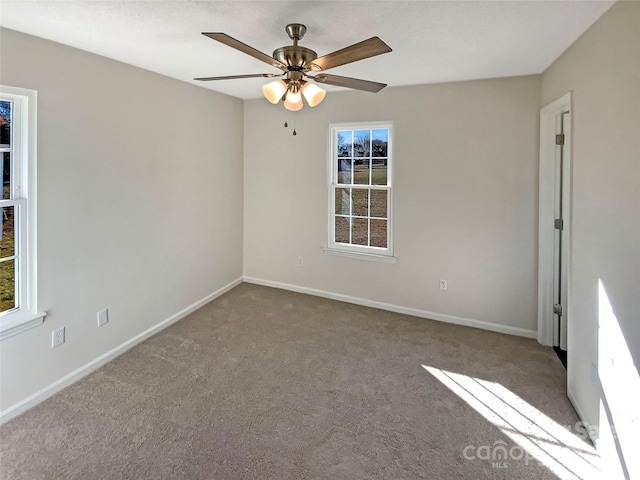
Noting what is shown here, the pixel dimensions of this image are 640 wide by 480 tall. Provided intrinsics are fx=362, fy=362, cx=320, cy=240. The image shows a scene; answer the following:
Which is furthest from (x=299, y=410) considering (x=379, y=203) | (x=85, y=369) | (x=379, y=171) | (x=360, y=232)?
(x=379, y=171)

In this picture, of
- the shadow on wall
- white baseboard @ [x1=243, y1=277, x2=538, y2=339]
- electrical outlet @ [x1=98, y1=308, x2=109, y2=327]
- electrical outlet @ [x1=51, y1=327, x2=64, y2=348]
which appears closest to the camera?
the shadow on wall

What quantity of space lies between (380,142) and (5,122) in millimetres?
3247

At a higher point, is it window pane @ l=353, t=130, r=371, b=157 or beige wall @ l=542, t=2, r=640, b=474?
window pane @ l=353, t=130, r=371, b=157

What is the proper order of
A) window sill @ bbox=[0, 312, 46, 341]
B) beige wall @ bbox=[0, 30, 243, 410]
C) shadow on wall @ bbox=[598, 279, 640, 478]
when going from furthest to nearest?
beige wall @ bbox=[0, 30, 243, 410], window sill @ bbox=[0, 312, 46, 341], shadow on wall @ bbox=[598, 279, 640, 478]

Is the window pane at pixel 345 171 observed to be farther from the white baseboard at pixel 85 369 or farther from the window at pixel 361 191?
the white baseboard at pixel 85 369

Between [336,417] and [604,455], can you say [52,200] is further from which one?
[604,455]

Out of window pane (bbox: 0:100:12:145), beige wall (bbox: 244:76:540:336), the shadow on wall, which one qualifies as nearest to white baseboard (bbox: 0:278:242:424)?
beige wall (bbox: 244:76:540:336)

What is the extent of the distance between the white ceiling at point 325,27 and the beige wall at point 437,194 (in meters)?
0.61

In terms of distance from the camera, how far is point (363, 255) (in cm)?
429

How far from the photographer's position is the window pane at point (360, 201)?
168 inches

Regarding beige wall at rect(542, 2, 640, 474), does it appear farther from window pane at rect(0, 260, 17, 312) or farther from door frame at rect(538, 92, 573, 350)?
window pane at rect(0, 260, 17, 312)

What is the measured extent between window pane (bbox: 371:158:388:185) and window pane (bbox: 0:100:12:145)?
319cm

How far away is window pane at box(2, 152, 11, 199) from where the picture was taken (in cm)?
236

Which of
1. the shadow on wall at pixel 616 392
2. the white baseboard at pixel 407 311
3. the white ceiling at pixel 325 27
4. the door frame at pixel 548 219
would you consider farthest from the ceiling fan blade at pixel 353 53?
the white baseboard at pixel 407 311
